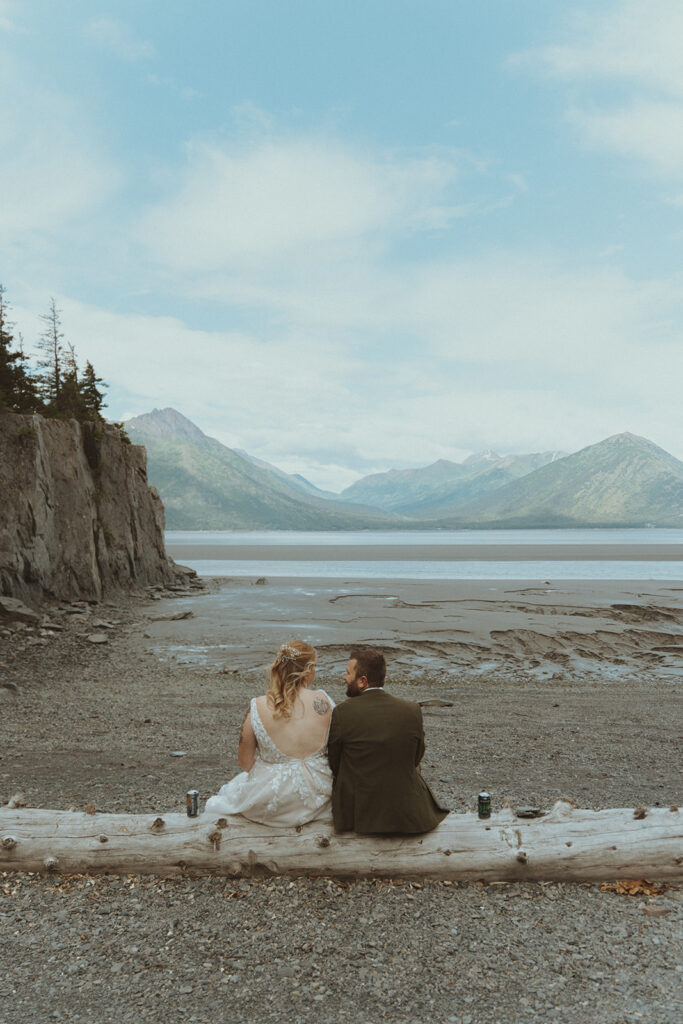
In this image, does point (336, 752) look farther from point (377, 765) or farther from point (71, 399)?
point (71, 399)

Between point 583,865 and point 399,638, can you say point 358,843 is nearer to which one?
point 583,865

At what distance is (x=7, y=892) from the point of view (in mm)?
5562

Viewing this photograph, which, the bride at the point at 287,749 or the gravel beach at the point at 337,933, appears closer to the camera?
the gravel beach at the point at 337,933

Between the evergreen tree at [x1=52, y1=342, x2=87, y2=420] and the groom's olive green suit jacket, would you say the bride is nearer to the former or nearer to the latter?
the groom's olive green suit jacket

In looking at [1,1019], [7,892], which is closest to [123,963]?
[1,1019]

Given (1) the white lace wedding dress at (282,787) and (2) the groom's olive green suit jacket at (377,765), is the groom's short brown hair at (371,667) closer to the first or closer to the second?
(2) the groom's olive green suit jacket at (377,765)

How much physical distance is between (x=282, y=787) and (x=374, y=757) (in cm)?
86

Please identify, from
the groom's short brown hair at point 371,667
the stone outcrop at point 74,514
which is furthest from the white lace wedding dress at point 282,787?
the stone outcrop at point 74,514

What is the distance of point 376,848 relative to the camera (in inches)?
225

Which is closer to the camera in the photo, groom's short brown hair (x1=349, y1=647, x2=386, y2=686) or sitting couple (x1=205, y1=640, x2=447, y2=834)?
sitting couple (x1=205, y1=640, x2=447, y2=834)

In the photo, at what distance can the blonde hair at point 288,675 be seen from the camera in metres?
5.54

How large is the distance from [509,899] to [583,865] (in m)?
0.73

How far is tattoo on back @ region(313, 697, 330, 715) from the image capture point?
5.73 metres

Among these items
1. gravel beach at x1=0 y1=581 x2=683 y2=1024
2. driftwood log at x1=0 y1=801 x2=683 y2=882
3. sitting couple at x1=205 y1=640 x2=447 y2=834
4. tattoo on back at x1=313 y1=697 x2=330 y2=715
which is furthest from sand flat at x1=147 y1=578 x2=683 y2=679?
tattoo on back at x1=313 y1=697 x2=330 y2=715
